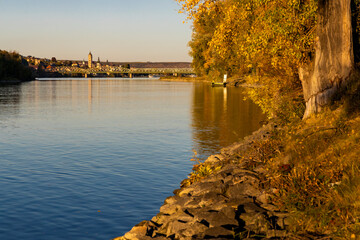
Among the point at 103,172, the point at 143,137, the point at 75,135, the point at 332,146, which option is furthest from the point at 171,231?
the point at 75,135

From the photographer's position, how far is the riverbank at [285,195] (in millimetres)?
9898

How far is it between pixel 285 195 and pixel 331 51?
9144 mm

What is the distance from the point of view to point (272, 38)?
22047 millimetres

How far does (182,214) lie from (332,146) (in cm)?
517

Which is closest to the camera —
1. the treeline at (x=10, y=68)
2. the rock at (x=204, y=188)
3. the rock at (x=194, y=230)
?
the rock at (x=194, y=230)

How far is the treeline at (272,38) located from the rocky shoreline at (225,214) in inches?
303

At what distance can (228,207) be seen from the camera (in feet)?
36.5

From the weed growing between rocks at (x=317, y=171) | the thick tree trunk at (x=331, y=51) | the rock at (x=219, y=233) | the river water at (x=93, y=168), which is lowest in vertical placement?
the river water at (x=93, y=168)

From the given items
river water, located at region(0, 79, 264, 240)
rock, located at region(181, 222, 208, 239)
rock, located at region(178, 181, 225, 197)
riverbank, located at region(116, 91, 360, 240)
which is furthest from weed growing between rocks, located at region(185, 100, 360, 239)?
river water, located at region(0, 79, 264, 240)

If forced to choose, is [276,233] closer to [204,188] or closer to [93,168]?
[204,188]

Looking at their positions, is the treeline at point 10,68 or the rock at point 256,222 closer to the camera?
the rock at point 256,222

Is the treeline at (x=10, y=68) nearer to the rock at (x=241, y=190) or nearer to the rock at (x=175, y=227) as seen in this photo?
the rock at (x=241, y=190)

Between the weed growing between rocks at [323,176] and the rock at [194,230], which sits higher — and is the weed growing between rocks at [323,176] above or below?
above

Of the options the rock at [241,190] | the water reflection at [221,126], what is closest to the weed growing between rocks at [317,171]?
the rock at [241,190]
